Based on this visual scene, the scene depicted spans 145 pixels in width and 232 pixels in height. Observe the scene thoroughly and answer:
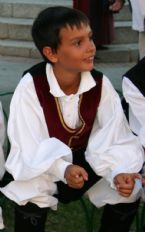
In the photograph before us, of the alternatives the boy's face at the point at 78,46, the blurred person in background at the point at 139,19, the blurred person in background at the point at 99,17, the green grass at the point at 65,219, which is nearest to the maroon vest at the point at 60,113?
the boy's face at the point at 78,46

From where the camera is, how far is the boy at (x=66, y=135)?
2996 mm

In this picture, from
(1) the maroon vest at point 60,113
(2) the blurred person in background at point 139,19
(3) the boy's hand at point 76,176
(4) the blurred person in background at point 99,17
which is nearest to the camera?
(3) the boy's hand at point 76,176

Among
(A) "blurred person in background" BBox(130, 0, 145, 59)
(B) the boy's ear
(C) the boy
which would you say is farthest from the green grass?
(A) "blurred person in background" BBox(130, 0, 145, 59)

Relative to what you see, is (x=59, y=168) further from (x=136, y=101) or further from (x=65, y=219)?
(x=65, y=219)

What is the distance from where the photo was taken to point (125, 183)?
2.90 m

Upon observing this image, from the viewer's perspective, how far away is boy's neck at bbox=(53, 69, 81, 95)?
124 inches

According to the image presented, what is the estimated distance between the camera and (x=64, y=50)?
306cm

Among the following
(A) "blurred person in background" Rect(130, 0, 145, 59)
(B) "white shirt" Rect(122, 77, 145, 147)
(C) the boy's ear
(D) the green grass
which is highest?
(C) the boy's ear

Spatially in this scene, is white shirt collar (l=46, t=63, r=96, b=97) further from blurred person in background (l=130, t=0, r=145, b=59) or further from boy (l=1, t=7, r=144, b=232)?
blurred person in background (l=130, t=0, r=145, b=59)

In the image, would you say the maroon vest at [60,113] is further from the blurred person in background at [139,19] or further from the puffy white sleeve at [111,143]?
the blurred person in background at [139,19]

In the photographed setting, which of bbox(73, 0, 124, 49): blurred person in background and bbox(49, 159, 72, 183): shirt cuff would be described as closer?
bbox(49, 159, 72, 183): shirt cuff

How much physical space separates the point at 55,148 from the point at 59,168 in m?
0.10

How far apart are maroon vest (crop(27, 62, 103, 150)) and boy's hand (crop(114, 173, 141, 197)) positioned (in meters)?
0.37

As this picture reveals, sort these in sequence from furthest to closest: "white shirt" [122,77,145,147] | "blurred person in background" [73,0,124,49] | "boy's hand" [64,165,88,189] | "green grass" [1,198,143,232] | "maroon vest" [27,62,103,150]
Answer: "blurred person in background" [73,0,124,49] → "green grass" [1,198,143,232] → "white shirt" [122,77,145,147] → "maroon vest" [27,62,103,150] → "boy's hand" [64,165,88,189]
